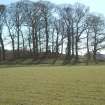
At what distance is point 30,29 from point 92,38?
18404mm

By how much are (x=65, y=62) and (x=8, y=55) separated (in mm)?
17775

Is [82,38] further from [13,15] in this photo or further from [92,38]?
[13,15]

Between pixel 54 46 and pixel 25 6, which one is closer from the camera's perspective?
pixel 25 6

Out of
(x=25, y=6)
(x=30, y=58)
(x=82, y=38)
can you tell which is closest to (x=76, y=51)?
(x=82, y=38)

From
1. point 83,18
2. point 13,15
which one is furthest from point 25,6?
point 83,18

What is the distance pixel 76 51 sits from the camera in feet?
303

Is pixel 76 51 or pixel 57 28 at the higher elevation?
pixel 57 28

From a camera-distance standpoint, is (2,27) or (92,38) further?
(92,38)

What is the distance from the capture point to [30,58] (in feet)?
298

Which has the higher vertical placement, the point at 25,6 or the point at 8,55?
the point at 25,6

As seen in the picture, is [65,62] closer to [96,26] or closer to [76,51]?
[76,51]

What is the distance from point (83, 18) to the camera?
93.2 m

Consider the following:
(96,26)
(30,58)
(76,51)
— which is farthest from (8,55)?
(96,26)

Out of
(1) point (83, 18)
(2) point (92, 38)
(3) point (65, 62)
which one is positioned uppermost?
(1) point (83, 18)
